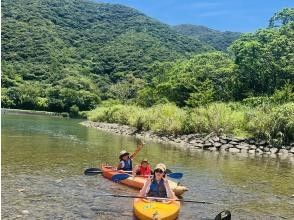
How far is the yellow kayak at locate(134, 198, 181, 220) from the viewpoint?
12398 millimetres

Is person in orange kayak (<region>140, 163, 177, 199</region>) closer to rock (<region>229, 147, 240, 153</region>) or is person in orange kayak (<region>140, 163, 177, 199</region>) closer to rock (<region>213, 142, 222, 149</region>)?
rock (<region>229, 147, 240, 153</region>)

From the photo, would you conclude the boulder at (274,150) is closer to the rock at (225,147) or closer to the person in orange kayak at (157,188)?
the rock at (225,147)

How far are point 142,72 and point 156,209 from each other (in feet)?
368

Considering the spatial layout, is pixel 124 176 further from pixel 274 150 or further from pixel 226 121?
pixel 226 121

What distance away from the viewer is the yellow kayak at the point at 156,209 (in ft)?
40.7

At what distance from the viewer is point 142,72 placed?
407 feet

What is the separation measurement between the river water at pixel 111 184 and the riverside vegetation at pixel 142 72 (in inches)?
447

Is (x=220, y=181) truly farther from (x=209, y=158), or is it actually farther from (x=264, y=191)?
(x=209, y=158)

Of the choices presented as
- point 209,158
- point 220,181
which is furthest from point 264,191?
point 209,158

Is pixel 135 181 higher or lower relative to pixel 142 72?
lower

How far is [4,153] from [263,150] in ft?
62.1

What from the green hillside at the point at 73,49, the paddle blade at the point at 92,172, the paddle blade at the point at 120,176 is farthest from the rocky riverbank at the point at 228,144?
the green hillside at the point at 73,49

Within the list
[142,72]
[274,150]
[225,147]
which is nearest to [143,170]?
[225,147]

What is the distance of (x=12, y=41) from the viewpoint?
136125 millimetres
